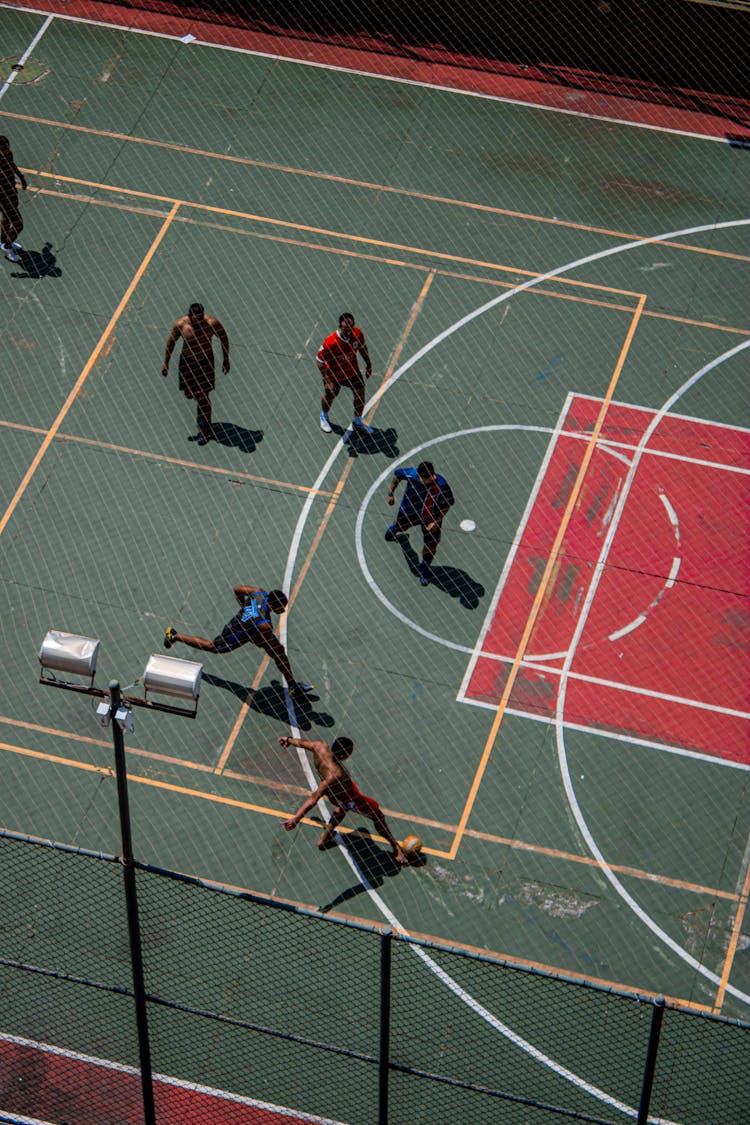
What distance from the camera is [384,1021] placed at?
1511 centimetres

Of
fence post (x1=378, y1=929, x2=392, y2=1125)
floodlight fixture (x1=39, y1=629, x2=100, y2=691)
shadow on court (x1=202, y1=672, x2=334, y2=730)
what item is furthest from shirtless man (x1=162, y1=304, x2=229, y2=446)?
fence post (x1=378, y1=929, x2=392, y2=1125)

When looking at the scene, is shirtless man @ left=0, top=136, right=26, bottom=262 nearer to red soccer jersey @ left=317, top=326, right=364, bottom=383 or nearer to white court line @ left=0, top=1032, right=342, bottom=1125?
red soccer jersey @ left=317, top=326, right=364, bottom=383

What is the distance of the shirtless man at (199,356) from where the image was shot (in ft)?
75.0

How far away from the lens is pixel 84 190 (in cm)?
2641

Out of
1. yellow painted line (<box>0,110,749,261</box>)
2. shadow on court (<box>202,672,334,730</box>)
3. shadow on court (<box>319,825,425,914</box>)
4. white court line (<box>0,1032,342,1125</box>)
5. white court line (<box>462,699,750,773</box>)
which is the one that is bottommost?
white court line (<box>0,1032,342,1125</box>)

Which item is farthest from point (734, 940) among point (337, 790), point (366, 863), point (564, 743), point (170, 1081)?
point (170, 1081)

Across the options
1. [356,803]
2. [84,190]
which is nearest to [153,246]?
[84,190]

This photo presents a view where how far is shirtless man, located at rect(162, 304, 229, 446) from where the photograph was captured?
2286 centimetres

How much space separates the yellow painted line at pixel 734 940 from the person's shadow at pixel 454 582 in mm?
4525

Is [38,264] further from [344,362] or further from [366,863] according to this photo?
[366,863]

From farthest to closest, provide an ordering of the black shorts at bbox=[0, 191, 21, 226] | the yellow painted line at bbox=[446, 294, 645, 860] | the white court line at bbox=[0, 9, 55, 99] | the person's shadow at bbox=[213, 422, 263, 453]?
the white court line at bbox=[0, 9, 55, 99] → the black shorts at bbox=[0, 191, 21, 226] → the person's shadow at bbox=[213, 422, 263, 453] → the yellow painted line at bbox=[446, 294, 645, 860]

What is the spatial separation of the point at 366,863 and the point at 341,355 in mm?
6446

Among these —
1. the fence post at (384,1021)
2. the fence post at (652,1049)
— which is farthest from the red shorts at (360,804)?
the fence post at (652,1049)

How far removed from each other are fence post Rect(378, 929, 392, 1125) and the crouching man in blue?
5650 millimetres
